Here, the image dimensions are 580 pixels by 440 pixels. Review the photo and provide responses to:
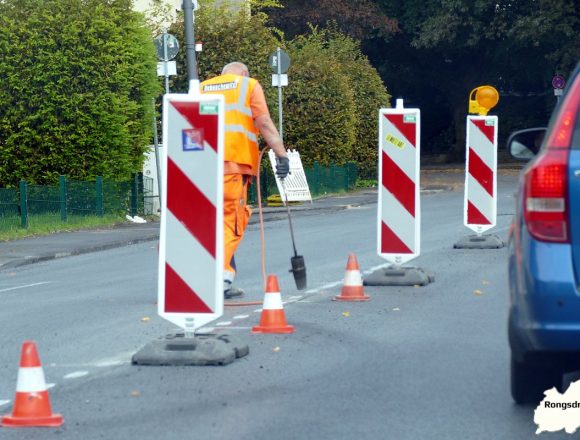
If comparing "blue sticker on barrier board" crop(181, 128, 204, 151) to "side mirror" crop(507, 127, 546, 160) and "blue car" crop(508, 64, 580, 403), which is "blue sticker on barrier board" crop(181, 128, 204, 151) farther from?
"blue car" crop(508, 64, 580, 403)

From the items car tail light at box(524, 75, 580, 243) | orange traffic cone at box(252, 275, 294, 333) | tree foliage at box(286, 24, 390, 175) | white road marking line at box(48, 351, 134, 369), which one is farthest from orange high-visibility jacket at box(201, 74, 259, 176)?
tree foliage at box(286, 24, 390, 175)

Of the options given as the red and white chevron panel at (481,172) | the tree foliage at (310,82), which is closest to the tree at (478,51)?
the tree foliage at (310,82)

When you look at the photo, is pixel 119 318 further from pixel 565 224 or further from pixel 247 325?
pixel 565 224

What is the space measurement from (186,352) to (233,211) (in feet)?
10.4

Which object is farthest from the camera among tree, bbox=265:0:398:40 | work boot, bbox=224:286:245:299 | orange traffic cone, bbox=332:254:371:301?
tree, bbox=265:0:398:40

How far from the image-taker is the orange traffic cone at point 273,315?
1019 cm

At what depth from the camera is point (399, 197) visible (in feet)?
44.3

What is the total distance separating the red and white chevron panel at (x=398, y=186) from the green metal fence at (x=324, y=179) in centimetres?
1913

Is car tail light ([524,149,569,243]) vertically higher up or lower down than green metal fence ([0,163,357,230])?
→ higher up

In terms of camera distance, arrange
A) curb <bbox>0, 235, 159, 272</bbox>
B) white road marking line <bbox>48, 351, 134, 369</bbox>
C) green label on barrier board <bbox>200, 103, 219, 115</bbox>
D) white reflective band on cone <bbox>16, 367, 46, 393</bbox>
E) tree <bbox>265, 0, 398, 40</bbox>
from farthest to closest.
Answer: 1. tree <bbox>265, 0, 398, 40</bbox>
2. curb <bbox>0, 235, 159, 272</bbox>
3. white road marking line <bbox>48, 351, 134, 369</bbox>
4. green label on barrier board <bbox>200, 103, 219, 115</bbox>
5. white reflective band on cone <bbox>16, 367, 46, 393</bbox>

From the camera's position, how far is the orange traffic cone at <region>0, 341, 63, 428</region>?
7.12 meters

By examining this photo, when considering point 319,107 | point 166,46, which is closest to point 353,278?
point 166,46

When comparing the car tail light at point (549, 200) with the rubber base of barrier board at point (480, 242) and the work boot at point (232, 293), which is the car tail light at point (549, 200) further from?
the rubber base of barrier board at point (480, 242)

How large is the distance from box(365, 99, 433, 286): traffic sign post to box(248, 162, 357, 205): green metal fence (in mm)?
19136
